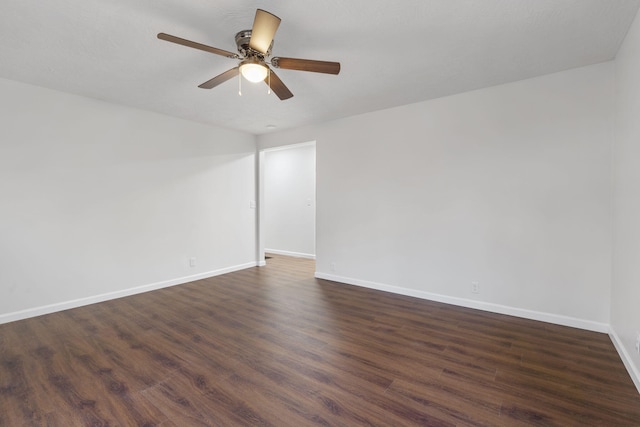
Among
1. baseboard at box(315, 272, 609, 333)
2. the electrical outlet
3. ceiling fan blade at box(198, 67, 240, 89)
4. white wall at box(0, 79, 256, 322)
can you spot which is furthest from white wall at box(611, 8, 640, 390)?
white wall at box(0, 79, 256, 322)

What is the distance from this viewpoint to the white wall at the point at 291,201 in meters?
6.57

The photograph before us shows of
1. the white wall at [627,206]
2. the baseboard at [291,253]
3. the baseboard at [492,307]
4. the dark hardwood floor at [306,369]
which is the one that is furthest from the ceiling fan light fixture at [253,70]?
the baseboard at [291,253]

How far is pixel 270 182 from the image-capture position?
727cm

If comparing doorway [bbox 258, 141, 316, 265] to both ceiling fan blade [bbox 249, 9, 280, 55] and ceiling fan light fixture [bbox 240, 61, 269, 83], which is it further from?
ceiling fan blade [bbox 249, 9, 280, 55]

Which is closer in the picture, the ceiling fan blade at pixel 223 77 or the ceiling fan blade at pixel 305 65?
the ceiling fan blade at pixel 305 65

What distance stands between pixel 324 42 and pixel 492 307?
10.6ft

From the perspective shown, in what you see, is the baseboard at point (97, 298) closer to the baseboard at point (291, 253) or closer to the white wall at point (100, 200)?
the white wall at point (100, 200)

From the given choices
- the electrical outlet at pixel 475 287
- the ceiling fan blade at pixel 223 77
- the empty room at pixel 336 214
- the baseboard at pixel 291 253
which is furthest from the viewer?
the baseboard at pixel 291 253

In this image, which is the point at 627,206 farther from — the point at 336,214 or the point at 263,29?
the point at 336,214

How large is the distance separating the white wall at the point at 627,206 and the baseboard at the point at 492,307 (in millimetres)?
217

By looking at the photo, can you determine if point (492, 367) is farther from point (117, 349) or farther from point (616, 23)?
point (117, 349)

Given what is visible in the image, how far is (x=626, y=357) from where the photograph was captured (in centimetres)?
217

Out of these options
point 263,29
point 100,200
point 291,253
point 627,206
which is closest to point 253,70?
point 263,29

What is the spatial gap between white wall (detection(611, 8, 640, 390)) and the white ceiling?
27 cm
